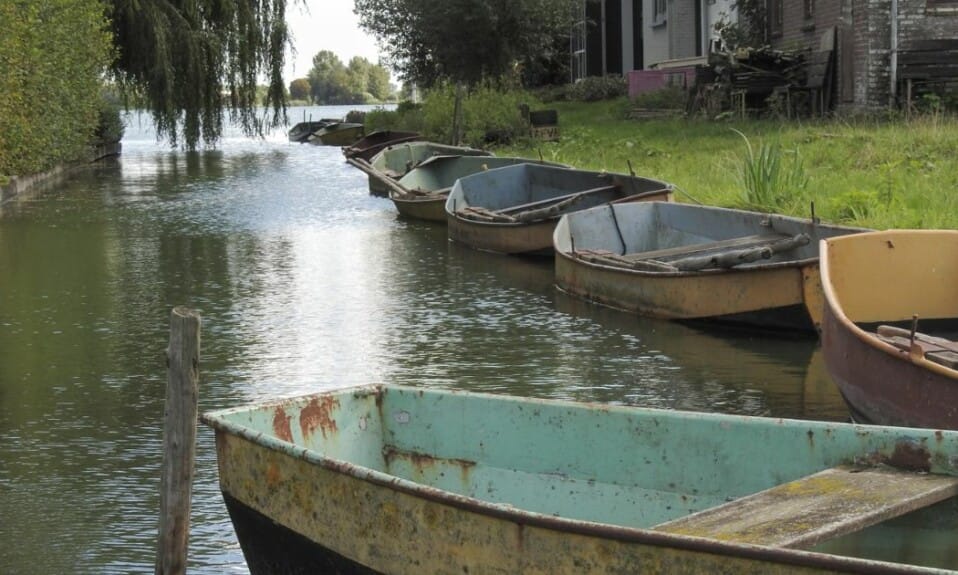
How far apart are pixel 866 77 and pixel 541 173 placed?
6181 mm

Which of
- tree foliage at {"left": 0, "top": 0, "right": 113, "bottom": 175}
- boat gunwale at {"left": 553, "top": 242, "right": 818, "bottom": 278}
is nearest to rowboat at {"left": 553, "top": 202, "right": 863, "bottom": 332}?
boat gunwale at {"left": 553, "top": 242, "right": 818, "bottom": 278}

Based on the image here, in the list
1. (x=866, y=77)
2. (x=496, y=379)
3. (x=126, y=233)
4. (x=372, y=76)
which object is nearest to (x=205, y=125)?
(x=126, y=233)

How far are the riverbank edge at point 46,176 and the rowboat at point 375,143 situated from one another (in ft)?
20.0

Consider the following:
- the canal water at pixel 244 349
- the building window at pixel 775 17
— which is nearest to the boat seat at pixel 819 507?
the canal water at pixel 244 349

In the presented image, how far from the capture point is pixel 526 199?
2028cm

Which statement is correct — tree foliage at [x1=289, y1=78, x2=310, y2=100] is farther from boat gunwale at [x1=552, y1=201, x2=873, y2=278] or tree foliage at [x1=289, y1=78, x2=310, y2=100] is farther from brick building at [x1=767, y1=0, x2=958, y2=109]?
boat gunwale at [x1=552, y1=201, x2=873, y2=278]

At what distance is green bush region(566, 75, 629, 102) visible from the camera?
136ft

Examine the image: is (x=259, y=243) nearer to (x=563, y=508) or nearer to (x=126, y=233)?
(x=126, y=233)

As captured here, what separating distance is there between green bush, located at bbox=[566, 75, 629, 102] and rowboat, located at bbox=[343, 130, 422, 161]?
24.9ft

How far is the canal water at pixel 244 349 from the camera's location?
7.58 m

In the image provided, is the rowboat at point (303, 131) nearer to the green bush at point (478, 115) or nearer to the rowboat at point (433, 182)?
the green bush at point (478, 115)

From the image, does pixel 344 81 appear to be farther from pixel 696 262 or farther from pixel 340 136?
pixel 696 262

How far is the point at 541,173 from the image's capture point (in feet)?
65.8

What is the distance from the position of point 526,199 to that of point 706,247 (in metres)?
7.33
